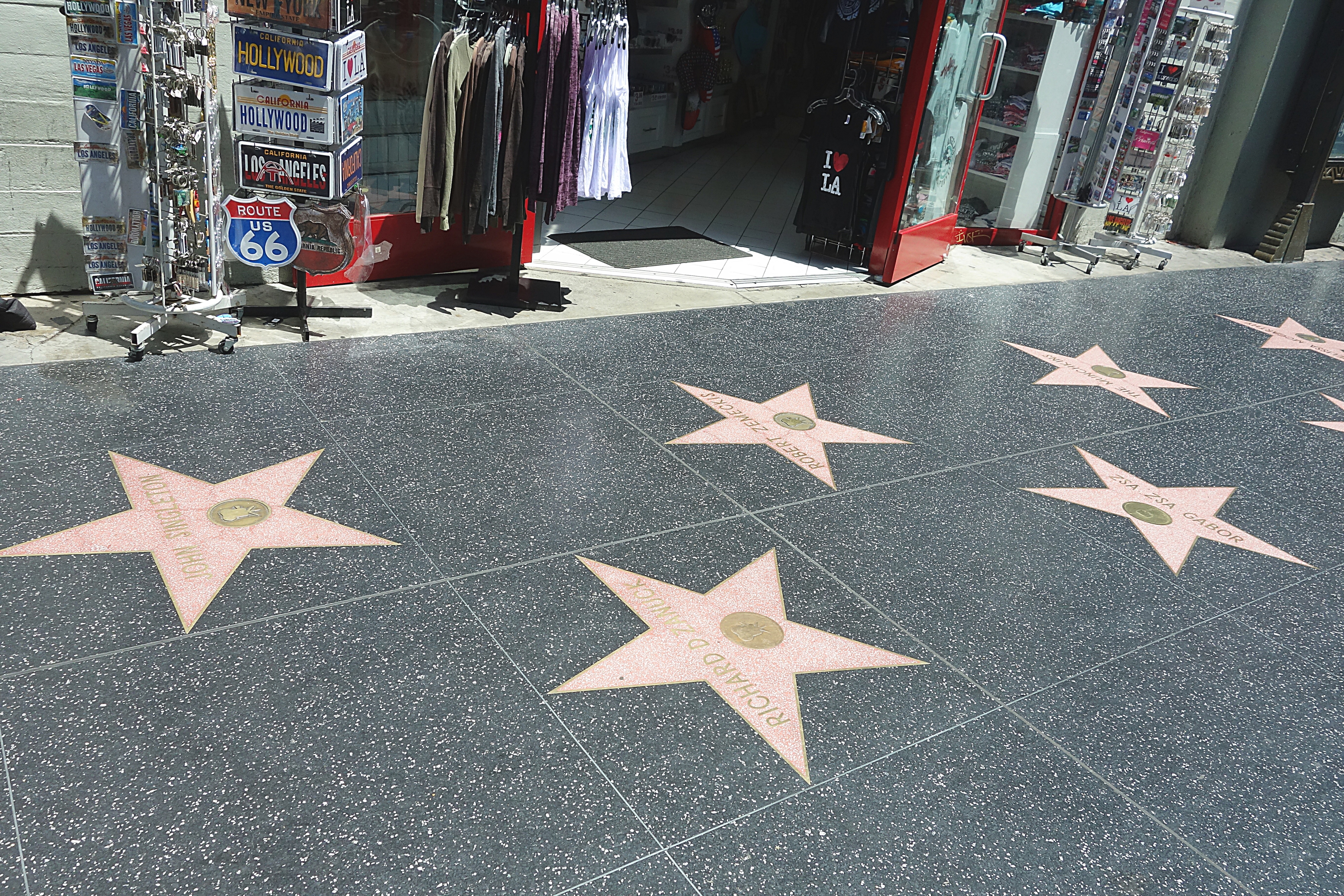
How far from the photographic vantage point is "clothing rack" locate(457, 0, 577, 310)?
469 centimetres

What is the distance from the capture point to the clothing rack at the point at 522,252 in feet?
15.4

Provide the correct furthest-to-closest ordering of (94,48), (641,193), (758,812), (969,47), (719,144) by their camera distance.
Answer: (719,144) < (641,193) < (969,47) < (94,48) < (758,812)

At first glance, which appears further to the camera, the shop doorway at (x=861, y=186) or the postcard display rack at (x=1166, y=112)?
the postcard display rack at (x=1166, y=112)

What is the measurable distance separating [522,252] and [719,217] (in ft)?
9.19

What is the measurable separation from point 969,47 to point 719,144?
4.93 m

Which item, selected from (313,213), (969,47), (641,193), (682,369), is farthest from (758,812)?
(641,193)

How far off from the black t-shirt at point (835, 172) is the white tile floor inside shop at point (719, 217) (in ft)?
0.93

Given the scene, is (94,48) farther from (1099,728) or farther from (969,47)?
(969,47)

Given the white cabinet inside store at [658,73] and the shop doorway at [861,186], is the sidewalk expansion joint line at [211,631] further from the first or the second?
the white cabinet inside store at [658,73]

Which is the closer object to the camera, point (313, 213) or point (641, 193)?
point (313, 213)

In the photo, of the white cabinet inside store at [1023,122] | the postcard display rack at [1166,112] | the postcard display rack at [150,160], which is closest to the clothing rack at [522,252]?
the postcard display rack at [150,160]

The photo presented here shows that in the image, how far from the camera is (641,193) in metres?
8.45

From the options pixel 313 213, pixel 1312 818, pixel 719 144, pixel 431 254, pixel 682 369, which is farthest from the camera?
pixel 719 144

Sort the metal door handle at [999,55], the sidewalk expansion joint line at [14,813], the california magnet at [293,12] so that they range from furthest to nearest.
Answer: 1. the metal door handle at [999,55]
2. the california magnet at [293,12]
3. the sidewalk expansion joint line at [14,813]
